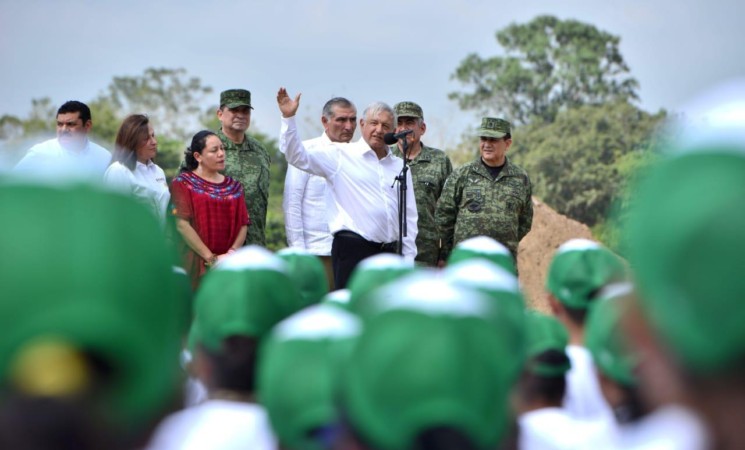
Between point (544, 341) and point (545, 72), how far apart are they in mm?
41041

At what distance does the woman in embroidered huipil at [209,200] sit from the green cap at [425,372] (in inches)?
232

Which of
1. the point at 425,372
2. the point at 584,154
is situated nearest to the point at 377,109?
the point at 425,372

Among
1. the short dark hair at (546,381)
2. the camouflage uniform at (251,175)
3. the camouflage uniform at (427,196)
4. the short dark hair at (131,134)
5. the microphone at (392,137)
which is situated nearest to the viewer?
the short dark hair at (546,381)

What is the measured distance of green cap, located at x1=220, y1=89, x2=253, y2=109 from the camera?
28.1ft

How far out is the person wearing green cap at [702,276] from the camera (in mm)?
1359

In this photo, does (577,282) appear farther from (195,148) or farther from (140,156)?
(195,148)

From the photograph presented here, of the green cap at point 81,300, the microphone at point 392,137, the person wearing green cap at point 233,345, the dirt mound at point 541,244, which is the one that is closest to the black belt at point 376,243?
the microphone at point 392,137

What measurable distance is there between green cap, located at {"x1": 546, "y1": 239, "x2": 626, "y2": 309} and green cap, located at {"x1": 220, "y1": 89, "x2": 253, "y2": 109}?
5150mm

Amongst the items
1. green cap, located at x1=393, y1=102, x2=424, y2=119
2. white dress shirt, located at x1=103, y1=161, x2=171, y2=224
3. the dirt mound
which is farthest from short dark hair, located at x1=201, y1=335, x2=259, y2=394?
the dirt mound

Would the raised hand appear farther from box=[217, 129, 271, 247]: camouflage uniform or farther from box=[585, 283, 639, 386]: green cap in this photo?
box=[585, 283, 639, 386]: green cap

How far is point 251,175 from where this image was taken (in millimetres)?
8555

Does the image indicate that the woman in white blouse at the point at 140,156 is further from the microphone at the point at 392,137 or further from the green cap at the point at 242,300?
the green cap at the point at 242,300

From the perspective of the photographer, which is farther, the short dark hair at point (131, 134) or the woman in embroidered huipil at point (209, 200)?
the woman in embroidered huipil at point (209, 200)

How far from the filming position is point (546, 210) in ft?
48.3
